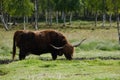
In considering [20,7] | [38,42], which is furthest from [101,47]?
[20,7]

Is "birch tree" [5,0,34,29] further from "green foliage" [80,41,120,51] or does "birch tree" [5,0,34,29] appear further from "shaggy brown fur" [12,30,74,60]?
"shaggy brown fur" [12,30,74,60]

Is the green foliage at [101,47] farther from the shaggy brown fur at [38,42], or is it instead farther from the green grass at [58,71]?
the green grass at [58,71]

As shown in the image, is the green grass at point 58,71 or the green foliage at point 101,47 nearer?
the green grass at point 58,71

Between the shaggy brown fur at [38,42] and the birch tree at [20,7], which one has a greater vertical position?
the shaggy brown fur at [38,42]

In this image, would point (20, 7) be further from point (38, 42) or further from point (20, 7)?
point (38, 42)

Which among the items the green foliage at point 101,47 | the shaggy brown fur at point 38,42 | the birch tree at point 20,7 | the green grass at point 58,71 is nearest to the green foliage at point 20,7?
the birch tree at point 20,7

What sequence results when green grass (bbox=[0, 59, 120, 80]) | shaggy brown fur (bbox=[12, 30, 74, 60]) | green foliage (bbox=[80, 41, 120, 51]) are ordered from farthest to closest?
green foliage (bbox=[80, 41, 120, 51]), shaggy brown fur (bbox=[12, 30, 74, 60]), green grass (bbox=[0, 59, 120, 80])

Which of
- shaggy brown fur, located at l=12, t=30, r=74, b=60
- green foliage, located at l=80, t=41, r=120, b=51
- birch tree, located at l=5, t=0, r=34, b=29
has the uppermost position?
shaggy brown fur, located at l=12, t=30, r=74, b=60

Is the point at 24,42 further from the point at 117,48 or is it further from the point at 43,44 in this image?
the point at 117,48

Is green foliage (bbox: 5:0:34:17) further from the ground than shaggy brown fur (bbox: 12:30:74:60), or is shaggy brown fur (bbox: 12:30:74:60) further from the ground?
shaggy brown fur (bbox: 12:30:74:60)

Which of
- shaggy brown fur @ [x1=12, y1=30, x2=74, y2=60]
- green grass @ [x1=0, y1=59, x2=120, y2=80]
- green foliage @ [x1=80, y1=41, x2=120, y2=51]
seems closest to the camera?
green grass @ [x1=0, y1=59, x2=120, y2=80]

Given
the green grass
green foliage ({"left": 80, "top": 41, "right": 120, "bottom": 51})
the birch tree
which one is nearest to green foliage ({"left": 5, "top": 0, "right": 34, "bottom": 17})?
the birch tree

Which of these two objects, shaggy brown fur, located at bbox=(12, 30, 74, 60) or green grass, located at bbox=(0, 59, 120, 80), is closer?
green grass, located at bbox=(0, 59, 120, 80)

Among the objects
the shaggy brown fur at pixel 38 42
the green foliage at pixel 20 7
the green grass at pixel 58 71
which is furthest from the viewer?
the green foliage at pixel 20 7
